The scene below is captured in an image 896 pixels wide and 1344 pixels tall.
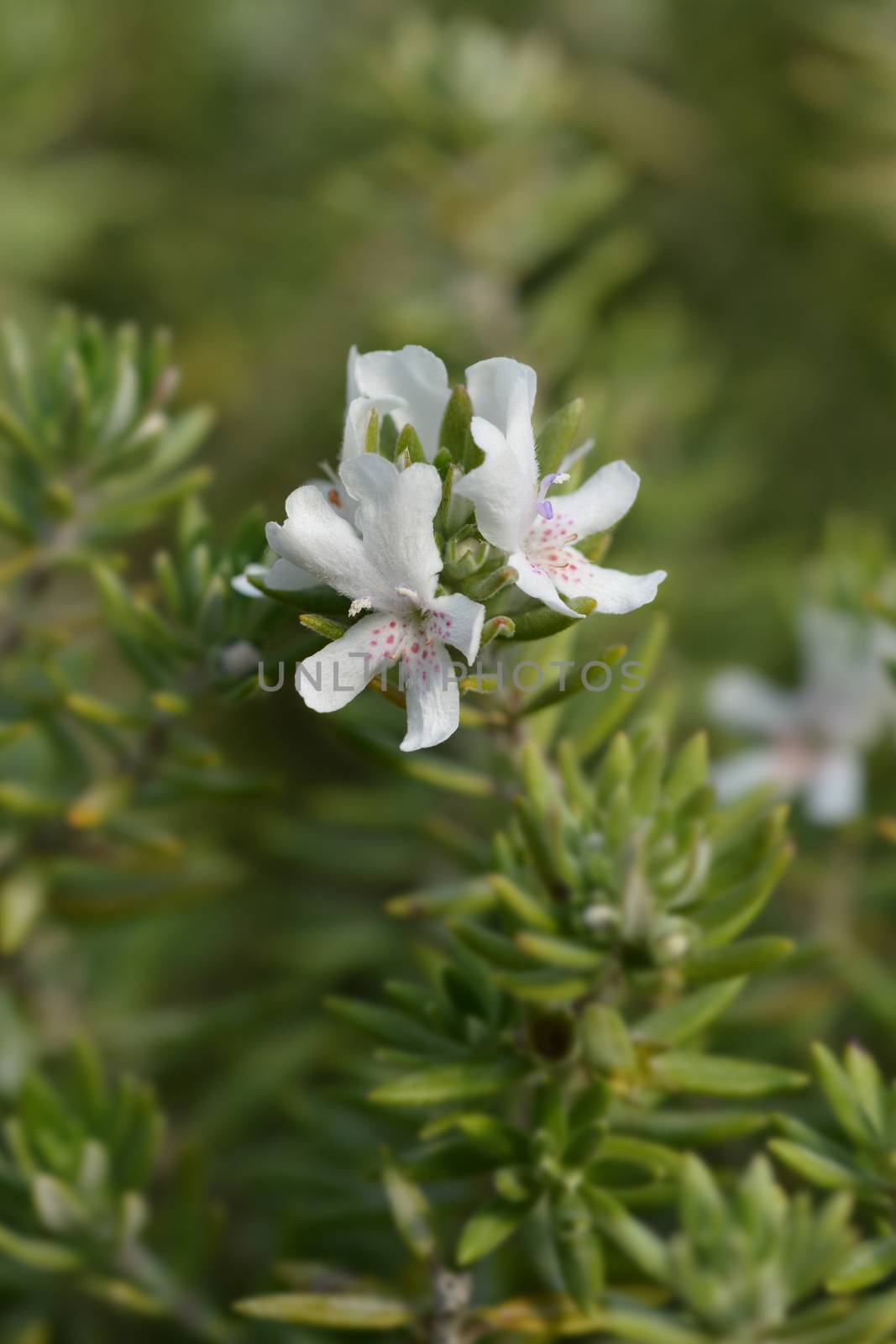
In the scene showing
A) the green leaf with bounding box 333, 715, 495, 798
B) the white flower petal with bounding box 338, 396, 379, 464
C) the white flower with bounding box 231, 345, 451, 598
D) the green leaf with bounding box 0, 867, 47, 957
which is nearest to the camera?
the white flower petal with bounding box 338, 396, 379, 464

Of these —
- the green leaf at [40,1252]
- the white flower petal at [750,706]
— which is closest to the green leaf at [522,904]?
the green leaf at [40,1252]

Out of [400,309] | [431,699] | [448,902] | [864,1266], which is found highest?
[400,309]

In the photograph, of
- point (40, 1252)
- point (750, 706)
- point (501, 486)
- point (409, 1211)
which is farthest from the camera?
point (750, 706)

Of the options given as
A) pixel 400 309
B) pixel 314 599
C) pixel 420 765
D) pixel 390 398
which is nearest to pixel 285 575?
pixel 314 599

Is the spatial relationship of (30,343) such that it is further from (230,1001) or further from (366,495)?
(366,495)

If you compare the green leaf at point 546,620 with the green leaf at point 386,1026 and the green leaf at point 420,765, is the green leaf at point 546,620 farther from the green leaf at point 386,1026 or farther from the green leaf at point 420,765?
the green leaf at point 386,1026

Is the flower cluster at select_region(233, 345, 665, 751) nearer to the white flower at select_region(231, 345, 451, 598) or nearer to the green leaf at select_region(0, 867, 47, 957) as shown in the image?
the white flower at select_region(231, 345, 451, 598)

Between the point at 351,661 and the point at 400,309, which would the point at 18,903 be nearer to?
the point at 351,661

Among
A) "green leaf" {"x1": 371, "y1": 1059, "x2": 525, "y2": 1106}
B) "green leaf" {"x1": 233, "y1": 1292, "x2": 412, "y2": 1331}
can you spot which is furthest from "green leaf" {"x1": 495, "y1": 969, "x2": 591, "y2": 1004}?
"green leaf" {"x1": 233, "y1": 1292, "x2": 412, "y2": 1331}
